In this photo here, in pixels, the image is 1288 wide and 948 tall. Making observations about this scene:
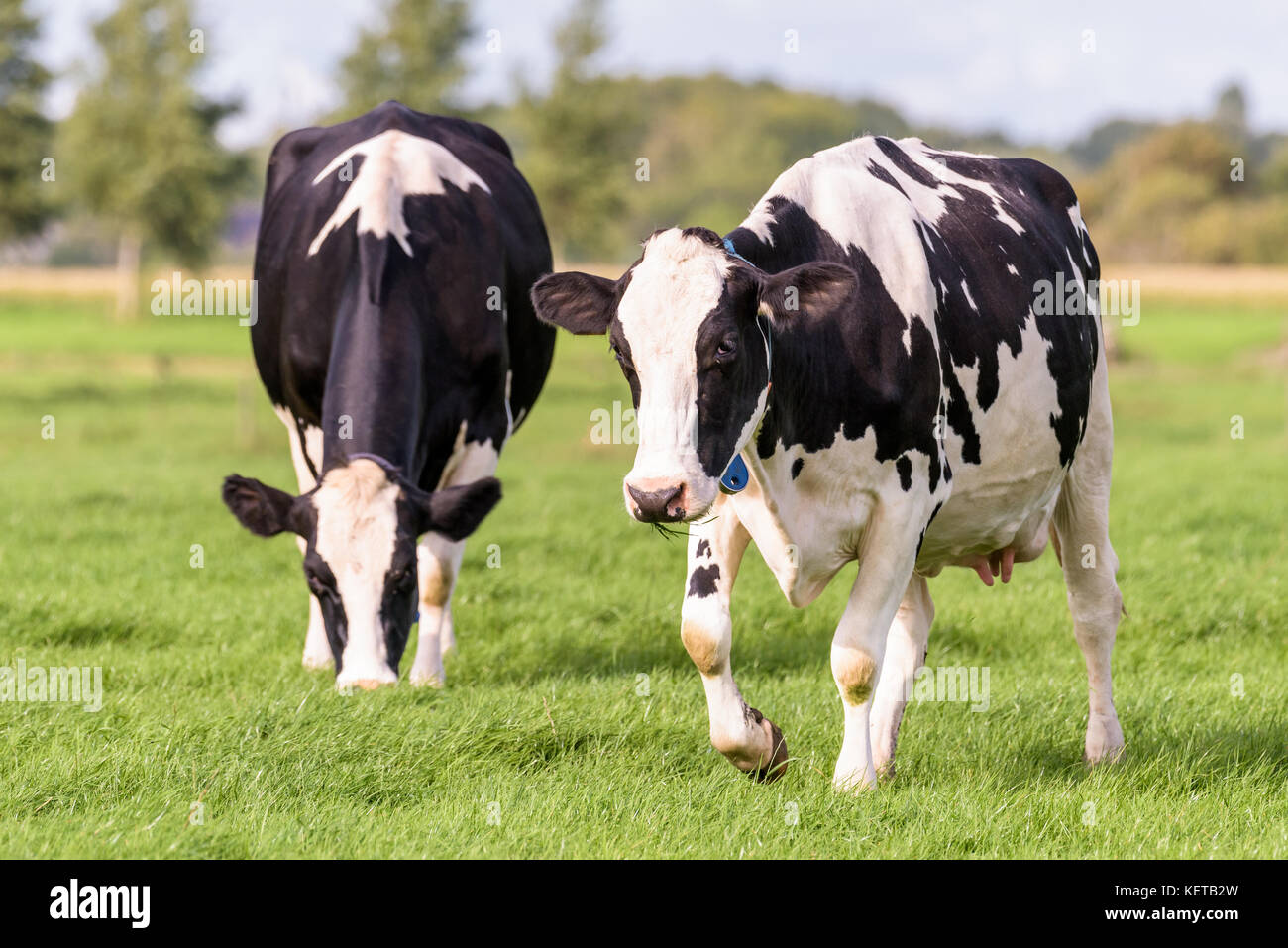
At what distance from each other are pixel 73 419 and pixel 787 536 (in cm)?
2178

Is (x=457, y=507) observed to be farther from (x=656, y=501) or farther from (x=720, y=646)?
(x=656, y=501)

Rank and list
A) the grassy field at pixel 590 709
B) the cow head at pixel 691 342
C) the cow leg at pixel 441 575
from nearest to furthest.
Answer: the cow head at pixel 691 342, the grassy field at pixel 590 709, the cow leg at pixel 441 575

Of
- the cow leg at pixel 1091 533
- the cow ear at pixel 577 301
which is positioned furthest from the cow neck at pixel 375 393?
the cow leg at pixel 1091 533

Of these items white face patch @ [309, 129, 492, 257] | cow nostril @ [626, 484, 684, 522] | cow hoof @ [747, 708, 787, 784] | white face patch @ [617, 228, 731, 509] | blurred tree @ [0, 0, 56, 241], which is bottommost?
cow hoof @ [747, 708, 787, 784]

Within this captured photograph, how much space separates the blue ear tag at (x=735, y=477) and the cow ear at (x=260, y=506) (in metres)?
2.63

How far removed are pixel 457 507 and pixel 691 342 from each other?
271 centimetres

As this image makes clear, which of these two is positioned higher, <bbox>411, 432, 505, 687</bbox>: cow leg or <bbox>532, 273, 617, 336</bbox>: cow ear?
<bbox>532, 273, 617, 336</bbox>: cow ear

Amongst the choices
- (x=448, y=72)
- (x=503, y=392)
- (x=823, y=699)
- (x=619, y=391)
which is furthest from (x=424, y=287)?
(x=448, y=72)

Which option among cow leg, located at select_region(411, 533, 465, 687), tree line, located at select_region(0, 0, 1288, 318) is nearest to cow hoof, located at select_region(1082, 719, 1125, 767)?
cow leg, located at select_region(411, 533, 465, 687)

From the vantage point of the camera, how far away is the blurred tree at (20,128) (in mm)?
36594

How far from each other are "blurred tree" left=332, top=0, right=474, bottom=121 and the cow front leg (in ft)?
149

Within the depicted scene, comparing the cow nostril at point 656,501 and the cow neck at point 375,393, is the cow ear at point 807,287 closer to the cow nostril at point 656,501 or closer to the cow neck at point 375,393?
the cow nostril at point 656,501

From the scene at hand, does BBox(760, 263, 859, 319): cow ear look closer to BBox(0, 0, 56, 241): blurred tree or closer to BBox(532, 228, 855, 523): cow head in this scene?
BBox(532, 228, 855, 523): cow head

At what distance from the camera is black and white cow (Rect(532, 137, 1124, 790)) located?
4816 mm
